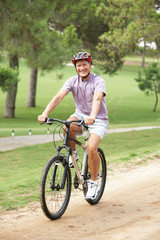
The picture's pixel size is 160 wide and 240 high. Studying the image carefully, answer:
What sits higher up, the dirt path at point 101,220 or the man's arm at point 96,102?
the man's arm at point 96,102

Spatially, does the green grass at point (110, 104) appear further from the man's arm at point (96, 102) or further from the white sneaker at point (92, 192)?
the man's arm at point (96, 102)

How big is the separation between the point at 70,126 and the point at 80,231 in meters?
1.42

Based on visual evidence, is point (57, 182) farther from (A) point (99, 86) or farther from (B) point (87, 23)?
(B) point (87, 23)

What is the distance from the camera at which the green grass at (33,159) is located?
22.0 ft

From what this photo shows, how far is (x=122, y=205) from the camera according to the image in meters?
6.09

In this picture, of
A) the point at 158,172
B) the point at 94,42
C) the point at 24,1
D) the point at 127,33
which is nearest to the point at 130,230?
the point at 158,172

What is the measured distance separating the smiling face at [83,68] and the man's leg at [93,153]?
2.45ft

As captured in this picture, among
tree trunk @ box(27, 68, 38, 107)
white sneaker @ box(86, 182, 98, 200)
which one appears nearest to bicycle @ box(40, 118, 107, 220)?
white sneaker @ box(86, 182, 98, 200)

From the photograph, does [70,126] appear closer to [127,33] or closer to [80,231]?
[80,231]

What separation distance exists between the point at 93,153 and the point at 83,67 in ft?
3.52


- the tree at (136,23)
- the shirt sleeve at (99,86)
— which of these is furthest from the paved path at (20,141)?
the shirt sleeve at (99,86)

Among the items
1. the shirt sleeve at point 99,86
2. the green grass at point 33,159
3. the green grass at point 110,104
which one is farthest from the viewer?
the green grass at point 110,104

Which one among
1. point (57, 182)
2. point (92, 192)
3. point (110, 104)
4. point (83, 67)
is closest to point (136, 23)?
point (83, 67)

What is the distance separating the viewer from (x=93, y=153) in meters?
5.79
